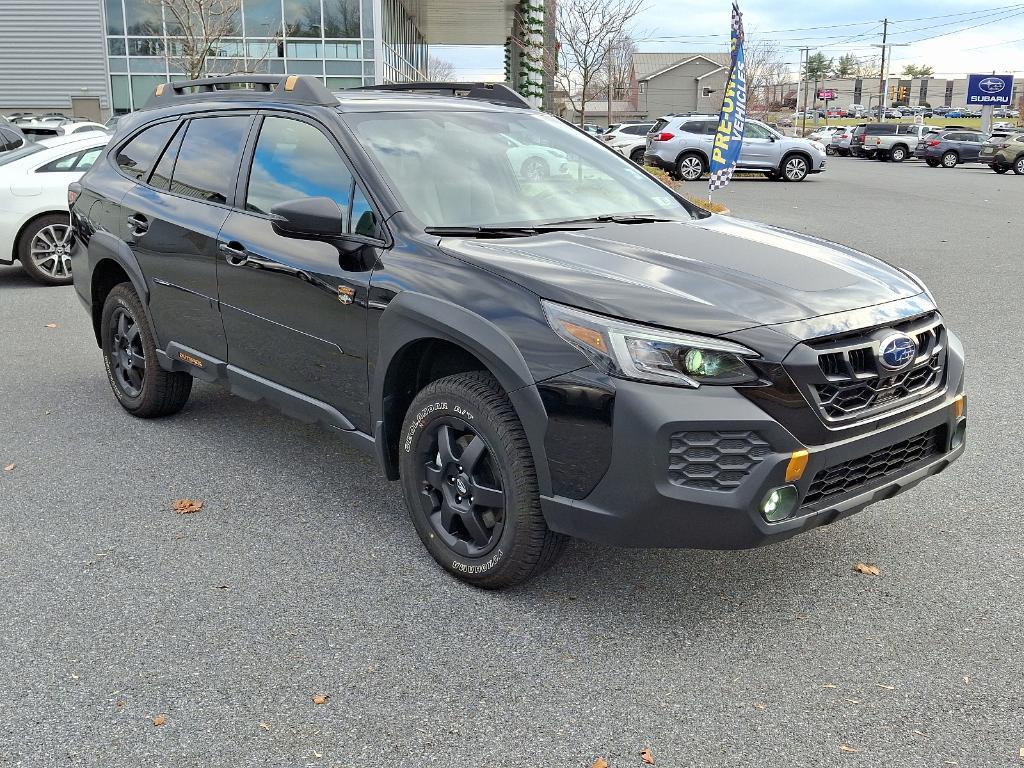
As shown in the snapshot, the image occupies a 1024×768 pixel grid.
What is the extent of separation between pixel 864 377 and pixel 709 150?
26.4 metres

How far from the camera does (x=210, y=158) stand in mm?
4879

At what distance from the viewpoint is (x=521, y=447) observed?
3287 mm

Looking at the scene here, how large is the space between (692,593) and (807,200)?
803 inches

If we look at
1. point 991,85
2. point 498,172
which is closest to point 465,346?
point 498,172

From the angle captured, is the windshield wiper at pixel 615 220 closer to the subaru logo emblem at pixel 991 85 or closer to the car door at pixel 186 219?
the car door at pixel 186 219

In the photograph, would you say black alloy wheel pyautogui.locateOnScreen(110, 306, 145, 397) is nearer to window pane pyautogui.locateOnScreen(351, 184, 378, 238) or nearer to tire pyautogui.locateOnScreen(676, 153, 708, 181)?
window pane pyautogui.locateOnScreen(351, 184, 378, 238)

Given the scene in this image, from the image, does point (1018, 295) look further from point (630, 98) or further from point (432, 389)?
point (630, 98)

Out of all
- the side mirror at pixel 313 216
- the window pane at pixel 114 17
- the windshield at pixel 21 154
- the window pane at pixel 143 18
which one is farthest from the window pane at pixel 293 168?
the window pane at pixel 114 17

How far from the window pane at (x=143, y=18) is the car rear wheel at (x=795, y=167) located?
21969 millimetres

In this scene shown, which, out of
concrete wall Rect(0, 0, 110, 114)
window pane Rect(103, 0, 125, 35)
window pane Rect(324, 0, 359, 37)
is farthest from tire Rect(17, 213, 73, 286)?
concrete wall Rect(0, 0, 110, 114)

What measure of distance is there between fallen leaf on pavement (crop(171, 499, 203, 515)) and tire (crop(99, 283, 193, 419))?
3.80 ft

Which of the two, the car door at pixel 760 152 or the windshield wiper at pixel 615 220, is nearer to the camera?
the windshield wiper at pixel 615 220

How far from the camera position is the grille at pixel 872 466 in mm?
3164

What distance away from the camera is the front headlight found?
3.02m
